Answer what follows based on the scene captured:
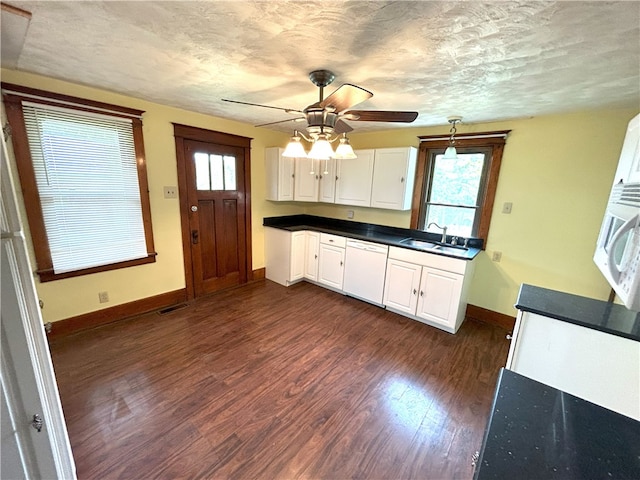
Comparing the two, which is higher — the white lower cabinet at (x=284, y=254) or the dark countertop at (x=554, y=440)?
the dark countertop at (x=554, y=440)

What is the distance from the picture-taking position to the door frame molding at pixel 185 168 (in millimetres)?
2926

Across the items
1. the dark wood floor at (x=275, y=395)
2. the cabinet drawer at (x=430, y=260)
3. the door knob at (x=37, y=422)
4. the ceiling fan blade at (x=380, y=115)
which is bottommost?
the dark wood floor at (x=275, y=395)

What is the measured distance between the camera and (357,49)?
1.41 m

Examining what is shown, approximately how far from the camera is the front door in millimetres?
3146

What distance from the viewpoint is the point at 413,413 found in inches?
71.1

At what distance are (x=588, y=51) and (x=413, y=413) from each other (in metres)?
2.33

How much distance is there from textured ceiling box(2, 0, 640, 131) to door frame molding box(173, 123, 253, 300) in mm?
699

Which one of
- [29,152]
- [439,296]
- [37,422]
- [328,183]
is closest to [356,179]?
[328,183]

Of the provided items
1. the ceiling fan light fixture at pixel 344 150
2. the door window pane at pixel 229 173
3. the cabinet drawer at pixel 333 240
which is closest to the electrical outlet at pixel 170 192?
the door window pane at pixel 229 173

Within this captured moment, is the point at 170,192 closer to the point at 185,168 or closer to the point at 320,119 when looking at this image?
the point at 185,168

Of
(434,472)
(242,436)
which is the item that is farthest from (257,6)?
(434,472)

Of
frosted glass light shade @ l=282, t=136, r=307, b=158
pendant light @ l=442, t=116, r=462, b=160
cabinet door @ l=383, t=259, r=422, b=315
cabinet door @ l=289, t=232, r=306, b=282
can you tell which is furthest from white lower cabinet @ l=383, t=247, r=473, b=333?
frosted glass light shade @ l=282, t=136, r=307, b=158

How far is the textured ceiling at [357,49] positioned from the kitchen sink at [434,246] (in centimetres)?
142

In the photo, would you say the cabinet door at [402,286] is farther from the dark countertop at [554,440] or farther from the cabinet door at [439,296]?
the dark countertop at [554,440]
